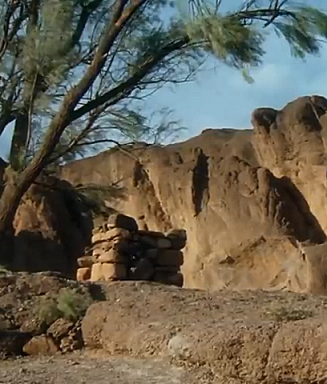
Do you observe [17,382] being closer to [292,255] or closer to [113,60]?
[113,60]

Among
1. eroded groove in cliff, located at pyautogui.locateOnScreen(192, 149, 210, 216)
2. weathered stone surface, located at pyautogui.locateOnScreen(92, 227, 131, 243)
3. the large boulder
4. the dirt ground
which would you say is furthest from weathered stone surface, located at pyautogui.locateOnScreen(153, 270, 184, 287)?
eroded groove in cliff, located at pyautogui.locateOnScreen(192, 149, 210, 216)

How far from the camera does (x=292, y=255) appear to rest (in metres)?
20.9

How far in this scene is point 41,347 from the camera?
22.1 feet

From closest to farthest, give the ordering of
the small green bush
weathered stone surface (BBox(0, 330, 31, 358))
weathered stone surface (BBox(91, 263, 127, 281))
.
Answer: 1. weathered stone surface (BBox(0, 330, 31, 358))
2. the small green bush
3. weathered stone surface (BBox(91, 263, 127, 281))

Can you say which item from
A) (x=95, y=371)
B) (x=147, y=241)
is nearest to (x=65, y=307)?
(x=95, y=371)

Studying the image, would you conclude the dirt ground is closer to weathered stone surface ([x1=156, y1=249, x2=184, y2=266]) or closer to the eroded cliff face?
weathered stone surface ([x1=156, y1=249, x2=184, y2=266])

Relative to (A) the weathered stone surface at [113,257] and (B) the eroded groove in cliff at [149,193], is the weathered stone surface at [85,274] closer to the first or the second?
(A) the weathered stone surface at [113,257]

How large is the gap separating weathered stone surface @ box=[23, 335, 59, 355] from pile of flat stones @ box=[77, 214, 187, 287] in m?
3.46

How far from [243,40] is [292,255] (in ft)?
39.5

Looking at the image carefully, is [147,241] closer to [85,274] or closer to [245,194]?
[85,274]

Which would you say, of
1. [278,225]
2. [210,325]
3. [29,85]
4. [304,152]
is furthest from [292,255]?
[210,325]

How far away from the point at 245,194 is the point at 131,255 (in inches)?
472

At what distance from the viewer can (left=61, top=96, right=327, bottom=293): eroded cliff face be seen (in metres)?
22.0

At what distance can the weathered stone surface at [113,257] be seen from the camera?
10.5 m
